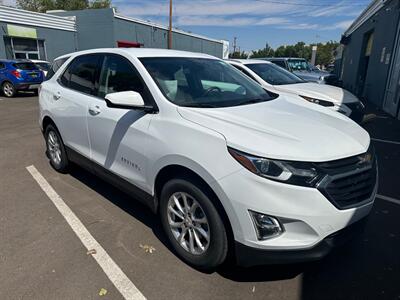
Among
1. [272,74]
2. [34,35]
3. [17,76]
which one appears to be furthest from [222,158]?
[34,35]

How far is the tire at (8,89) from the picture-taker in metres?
14.6

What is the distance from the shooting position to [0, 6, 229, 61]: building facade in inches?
791

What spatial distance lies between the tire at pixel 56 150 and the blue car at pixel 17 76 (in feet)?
37.2

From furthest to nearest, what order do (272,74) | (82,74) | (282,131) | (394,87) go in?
(394,87) < (272,74) < (82,74) < (282,131)

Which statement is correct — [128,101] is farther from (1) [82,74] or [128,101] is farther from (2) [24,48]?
Result: (2) [24,48]

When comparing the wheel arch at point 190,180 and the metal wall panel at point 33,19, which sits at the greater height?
the metal wall panel at point 33,19

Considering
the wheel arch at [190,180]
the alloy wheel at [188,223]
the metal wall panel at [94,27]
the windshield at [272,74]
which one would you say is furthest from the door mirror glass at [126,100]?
the metal wall panel at [94,27]

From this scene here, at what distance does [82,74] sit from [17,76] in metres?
12.4

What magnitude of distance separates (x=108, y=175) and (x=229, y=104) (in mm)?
1610

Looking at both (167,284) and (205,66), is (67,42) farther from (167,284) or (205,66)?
(167,284)

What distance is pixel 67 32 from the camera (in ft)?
81.8

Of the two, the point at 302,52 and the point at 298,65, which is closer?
the point at 298,65

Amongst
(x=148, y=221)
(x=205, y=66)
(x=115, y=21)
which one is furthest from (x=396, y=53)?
(x=115, y=21)

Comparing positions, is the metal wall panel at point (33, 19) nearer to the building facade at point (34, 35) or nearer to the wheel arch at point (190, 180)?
the building facade at point (34, 35)
